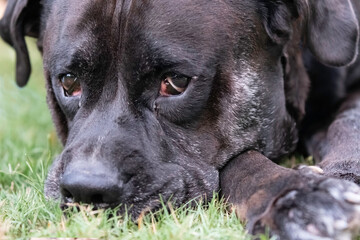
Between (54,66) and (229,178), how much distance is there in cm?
103

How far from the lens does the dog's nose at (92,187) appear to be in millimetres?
2418

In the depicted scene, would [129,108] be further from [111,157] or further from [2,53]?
[2,53]

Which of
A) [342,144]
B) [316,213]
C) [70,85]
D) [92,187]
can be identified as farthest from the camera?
[342,144]

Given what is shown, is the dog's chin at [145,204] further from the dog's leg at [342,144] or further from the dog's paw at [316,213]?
the dog's leg at [342,144]

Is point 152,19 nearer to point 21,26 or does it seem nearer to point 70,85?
point 70,85

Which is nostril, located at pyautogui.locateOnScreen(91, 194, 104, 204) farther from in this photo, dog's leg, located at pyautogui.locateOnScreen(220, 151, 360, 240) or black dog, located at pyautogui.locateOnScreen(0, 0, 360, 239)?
dog's leg, located at pyautogui.locateOnScreen(220, 151, 360, 240)

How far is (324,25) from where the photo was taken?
308 centimetres

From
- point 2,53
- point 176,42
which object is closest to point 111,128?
point 176,42

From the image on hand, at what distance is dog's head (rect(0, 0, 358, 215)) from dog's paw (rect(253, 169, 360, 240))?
529 mm

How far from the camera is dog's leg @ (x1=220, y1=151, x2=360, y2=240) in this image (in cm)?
221

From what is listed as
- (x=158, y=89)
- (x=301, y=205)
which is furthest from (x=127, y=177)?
(x=301, y=205)

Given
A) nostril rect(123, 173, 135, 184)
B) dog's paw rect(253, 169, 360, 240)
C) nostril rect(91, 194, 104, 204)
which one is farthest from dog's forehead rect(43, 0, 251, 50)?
dog's paw rect(253, 169, 360, 240)

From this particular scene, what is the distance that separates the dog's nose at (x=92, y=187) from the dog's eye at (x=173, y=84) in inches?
22.0

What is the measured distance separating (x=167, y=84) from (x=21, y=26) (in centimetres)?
126
